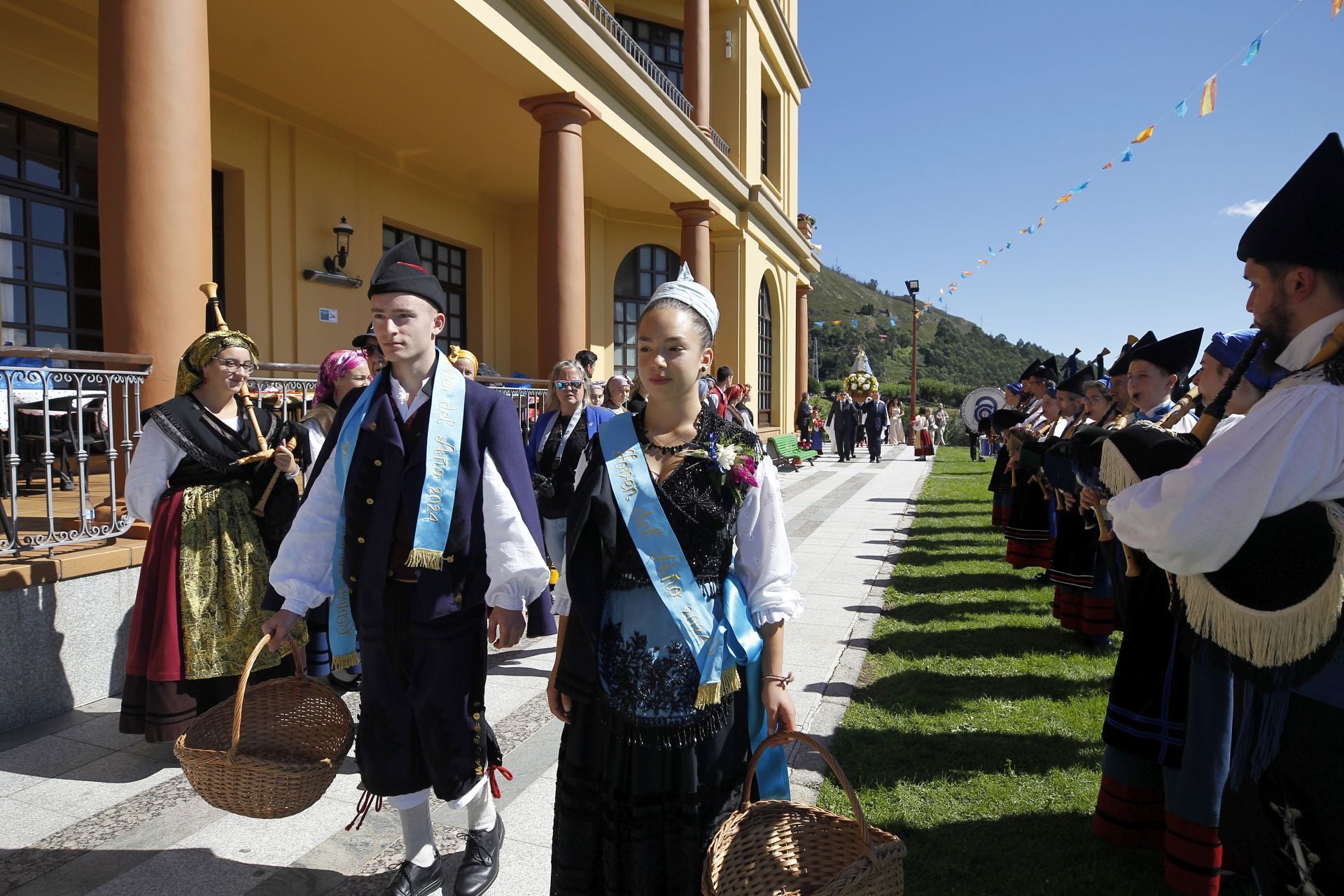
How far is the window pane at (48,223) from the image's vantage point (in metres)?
8.14

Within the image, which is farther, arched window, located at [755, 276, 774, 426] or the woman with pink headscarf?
arched window, located at [755, 276, 774, 426]

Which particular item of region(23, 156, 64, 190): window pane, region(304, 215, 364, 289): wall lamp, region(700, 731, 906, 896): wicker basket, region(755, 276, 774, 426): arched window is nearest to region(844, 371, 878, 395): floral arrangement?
region(755, 276, 774, 426): arched window

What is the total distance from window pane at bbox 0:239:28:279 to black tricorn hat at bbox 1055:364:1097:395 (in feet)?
32.4

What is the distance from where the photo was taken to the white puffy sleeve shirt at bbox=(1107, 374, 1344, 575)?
1704mm

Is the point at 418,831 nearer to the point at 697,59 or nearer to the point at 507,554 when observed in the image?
the point at 507,554

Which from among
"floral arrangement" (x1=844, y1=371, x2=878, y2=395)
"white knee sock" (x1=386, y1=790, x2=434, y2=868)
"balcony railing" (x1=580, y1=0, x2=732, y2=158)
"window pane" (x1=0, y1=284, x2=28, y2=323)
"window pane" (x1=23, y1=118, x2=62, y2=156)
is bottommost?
"white knee sock" (x1=386, y1=790, x2=434, y2=868)

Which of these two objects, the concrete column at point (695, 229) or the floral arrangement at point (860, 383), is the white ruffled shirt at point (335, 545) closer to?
the concrete column at point (695, 229)

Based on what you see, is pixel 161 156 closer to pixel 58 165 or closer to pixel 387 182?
pixel 58 165

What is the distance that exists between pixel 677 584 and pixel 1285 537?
1.42 m

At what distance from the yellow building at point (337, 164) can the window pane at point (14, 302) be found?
15 mm

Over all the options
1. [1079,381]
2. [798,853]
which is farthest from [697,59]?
[798,853]

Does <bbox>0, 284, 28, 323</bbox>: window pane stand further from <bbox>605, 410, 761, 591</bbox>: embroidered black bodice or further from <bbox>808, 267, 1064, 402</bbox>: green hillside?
<bbox>808, 267, 1064, 402</bbox>: green hillside

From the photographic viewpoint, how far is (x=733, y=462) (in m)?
2.14

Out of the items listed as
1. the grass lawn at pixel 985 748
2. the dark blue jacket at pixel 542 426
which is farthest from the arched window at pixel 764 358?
the dark blue jacket at pixel 542 426
